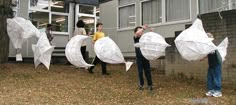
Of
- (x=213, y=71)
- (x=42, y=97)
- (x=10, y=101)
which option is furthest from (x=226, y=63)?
(x=10, y=101)

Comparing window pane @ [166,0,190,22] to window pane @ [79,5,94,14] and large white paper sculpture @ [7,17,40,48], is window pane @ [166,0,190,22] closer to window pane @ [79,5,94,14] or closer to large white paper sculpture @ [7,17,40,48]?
large white paper sculpture @ [7,17,40,48]

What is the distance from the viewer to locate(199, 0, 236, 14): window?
11.7 meters

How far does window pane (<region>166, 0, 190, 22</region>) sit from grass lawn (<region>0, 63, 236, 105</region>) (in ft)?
11.7

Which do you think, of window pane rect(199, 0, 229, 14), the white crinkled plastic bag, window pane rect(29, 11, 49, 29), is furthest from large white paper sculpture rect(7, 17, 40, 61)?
the white crinkled plastic bag

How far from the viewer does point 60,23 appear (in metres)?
19.7

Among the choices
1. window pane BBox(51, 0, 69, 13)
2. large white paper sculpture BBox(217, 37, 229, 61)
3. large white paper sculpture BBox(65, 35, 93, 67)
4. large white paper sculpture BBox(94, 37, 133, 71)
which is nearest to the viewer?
large white paper sculpture BBox(217, 37, 229, 61)

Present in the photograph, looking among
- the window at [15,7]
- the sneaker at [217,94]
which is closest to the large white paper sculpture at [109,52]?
the sneaker at [217,94]

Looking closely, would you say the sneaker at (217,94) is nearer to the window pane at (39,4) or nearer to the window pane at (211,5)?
the window pane at (211,5)

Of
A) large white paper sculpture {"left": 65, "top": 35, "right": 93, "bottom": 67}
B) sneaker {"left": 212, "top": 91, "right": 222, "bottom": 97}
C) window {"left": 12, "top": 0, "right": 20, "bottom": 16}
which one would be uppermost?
window {"left": 12, "top": 0, "right": 20, "bottom": 16}

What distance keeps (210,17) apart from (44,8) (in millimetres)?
11092

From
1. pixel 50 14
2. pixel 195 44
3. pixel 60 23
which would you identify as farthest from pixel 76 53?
pixel 60 23

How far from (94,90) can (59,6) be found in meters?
11.5

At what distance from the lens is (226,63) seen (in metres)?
9.75

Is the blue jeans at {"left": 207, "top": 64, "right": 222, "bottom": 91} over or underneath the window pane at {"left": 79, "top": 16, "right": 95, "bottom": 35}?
underneath
